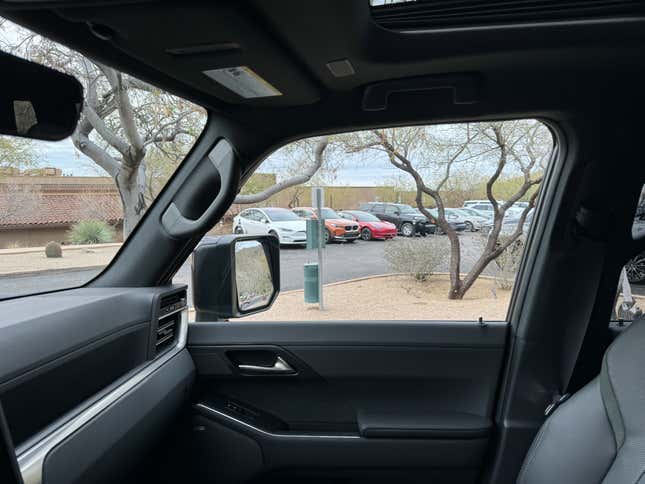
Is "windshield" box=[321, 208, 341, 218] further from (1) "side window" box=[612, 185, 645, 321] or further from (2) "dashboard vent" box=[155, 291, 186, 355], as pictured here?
Answer: (1) "side window" box=[612, 185, 645, 321]

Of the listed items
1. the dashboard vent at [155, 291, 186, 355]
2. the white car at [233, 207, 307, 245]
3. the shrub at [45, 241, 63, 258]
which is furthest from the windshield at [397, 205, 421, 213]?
the shrub at [45, 241, 63, 258]

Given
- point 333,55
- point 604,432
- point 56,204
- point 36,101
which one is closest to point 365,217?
point 333,55

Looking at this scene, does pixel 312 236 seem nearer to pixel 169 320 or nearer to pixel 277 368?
pixel 277 368

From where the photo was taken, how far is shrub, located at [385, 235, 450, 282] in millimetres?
2613

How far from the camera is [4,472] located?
87cm

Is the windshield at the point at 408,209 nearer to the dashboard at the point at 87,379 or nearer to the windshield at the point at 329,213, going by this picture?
the windshield at the point at 329,213

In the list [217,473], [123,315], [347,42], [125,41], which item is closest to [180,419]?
[217,473]

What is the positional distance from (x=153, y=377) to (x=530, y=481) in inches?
53.7

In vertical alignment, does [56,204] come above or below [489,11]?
below

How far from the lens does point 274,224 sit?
245cm

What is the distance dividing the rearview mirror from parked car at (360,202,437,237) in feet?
5.49

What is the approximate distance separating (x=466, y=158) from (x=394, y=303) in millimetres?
862

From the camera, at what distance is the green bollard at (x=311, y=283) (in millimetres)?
2545

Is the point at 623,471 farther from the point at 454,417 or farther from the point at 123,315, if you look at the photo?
the point at 123,315
